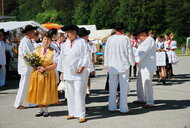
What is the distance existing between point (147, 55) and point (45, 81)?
2761 millimetres

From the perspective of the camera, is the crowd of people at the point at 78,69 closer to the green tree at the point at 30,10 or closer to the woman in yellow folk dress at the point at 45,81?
the woman in yellow folk dress at the point at 45,81

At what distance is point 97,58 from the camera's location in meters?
23.2

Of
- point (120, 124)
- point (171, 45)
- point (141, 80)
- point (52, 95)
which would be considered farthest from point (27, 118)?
point (171, 45)

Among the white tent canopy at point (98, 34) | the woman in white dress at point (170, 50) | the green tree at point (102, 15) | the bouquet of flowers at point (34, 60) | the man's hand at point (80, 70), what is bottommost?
the man's hand at point (80, 70)

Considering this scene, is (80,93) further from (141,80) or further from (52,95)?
(141,80)

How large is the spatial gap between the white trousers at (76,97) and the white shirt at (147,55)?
6.46 feet

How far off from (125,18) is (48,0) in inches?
1119

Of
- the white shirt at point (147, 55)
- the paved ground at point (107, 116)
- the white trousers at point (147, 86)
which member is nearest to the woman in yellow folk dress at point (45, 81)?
the paved ground at point (107, 116)

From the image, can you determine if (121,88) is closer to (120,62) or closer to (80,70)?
(120,62)

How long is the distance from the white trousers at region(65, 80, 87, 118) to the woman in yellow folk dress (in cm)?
46

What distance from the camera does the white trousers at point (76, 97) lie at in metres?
6.60

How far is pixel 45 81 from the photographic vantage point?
274 inches

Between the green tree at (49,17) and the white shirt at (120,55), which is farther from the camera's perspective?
the green tree at (49,17)

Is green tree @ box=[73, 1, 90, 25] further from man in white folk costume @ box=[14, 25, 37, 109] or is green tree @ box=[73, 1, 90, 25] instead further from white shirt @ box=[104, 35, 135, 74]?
white shirt @ box=[104, 35, 135, 74]
